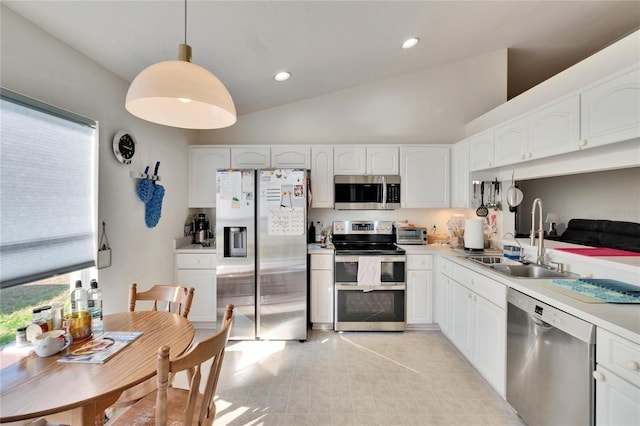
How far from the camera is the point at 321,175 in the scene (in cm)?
339

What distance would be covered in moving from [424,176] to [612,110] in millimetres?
1848

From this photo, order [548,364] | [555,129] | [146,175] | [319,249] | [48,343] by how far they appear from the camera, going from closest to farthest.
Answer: [48,343], [548,364], [555,129], [146,175], [319,249]

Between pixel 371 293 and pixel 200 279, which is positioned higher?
pixel 200 279

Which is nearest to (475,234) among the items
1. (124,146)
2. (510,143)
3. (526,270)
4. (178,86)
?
(526,270)

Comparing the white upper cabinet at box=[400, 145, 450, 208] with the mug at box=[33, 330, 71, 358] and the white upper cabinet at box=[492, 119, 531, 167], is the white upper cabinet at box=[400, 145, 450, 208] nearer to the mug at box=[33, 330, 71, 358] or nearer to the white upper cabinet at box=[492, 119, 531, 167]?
the white upper cabinet at box=[492, 119, 531, 167]

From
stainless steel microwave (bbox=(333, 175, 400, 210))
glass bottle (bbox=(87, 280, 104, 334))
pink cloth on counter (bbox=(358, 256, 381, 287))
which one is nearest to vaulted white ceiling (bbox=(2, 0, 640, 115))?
stainless steel microwave (bbox=(333, 175, 400, 210))

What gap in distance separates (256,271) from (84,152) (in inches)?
69.2

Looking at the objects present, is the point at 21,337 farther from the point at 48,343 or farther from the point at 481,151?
the point at 481,151

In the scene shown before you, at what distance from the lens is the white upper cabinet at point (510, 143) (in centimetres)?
226

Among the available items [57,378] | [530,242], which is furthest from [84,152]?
[530,242]

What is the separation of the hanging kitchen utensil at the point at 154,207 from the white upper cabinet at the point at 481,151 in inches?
127

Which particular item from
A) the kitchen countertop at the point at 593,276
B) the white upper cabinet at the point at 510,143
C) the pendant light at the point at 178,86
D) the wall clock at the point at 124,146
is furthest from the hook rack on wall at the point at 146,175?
the white upper cabinet at the point at 510,143

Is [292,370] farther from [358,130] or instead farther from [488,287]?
[358,130]

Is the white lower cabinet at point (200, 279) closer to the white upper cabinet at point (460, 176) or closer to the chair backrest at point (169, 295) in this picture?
the chair backrest at point (169, 295)
